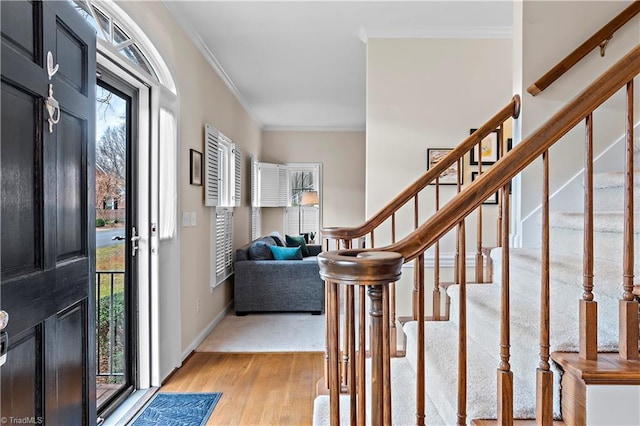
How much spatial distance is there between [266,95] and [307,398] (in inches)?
158

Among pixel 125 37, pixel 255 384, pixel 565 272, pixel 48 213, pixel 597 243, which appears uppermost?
pixel 125 37

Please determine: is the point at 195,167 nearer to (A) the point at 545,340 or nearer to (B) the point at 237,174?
(B) the point at 237,174

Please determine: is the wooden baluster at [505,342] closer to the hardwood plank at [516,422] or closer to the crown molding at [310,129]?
the hardwood plank at [516,422]

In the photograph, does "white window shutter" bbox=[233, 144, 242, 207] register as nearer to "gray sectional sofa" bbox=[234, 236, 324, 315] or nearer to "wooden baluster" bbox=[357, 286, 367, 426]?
"gray sectional sofa" bbox=[234, 236, 324, 315]

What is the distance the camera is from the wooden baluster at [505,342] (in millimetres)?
1138

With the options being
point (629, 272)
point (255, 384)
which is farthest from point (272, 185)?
point (629, 272)

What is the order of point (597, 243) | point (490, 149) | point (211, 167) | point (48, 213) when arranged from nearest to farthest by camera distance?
point (48, 213) → point (597, 243) → point (490, 149) → point (211, 167)

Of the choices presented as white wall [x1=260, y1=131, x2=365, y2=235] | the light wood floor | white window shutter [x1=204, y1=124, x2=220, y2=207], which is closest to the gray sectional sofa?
white window shutter [x1=204, y1=124, x2=220, y2=207]

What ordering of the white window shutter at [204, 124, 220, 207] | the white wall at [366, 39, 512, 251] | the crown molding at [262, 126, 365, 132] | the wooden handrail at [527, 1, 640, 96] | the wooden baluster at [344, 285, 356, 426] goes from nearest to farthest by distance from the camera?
the wooden baluster at [344, 285, 356, 426] → the wooden handrail at [527, 1, 640, 96] → the white wall at [366, 39, 512, 251] → the white window shutter at [204, 124, 220, 207] → the crown molding at [262, 126, 365, 132]

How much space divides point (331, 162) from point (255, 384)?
5272 mm

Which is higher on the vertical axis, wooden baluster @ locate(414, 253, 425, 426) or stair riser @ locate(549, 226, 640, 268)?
stair riser @ locate(549, 226, 640, 268)

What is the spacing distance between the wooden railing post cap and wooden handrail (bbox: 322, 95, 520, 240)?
41.7 inches

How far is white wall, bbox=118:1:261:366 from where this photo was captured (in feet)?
8.79

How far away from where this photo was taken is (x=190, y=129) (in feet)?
10.7
